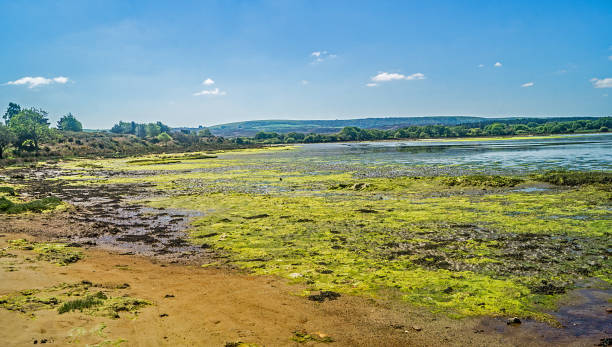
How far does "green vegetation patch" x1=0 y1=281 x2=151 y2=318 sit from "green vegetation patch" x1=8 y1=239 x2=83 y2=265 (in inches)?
139

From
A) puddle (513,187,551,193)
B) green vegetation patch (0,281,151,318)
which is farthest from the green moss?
puddle (513,187,551,193)

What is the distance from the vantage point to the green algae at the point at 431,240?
35.2 feet

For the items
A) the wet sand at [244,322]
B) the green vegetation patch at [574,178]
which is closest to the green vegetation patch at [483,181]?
the green vegetation patch at [574,178]

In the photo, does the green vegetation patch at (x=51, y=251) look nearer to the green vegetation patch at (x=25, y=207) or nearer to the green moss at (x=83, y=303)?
the green moss at (x=83, y=303)

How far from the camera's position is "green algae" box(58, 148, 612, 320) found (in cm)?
1074

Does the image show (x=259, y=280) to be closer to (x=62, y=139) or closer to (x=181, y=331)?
(x=181, y=331)

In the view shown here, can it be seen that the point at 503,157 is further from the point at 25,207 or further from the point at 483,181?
the point at 25,207

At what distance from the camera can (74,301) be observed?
9.38 meters

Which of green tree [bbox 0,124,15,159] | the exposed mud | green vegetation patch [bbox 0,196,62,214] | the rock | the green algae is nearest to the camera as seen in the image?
the rock

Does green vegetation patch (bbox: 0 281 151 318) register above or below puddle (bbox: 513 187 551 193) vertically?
below

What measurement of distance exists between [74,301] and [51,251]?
7.20m

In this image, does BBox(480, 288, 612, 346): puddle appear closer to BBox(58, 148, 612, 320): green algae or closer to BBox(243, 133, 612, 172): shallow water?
BBox(58, 148, 612, 320): green algae

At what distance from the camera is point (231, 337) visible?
8062mm

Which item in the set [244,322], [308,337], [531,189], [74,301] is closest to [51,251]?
[74,301]
